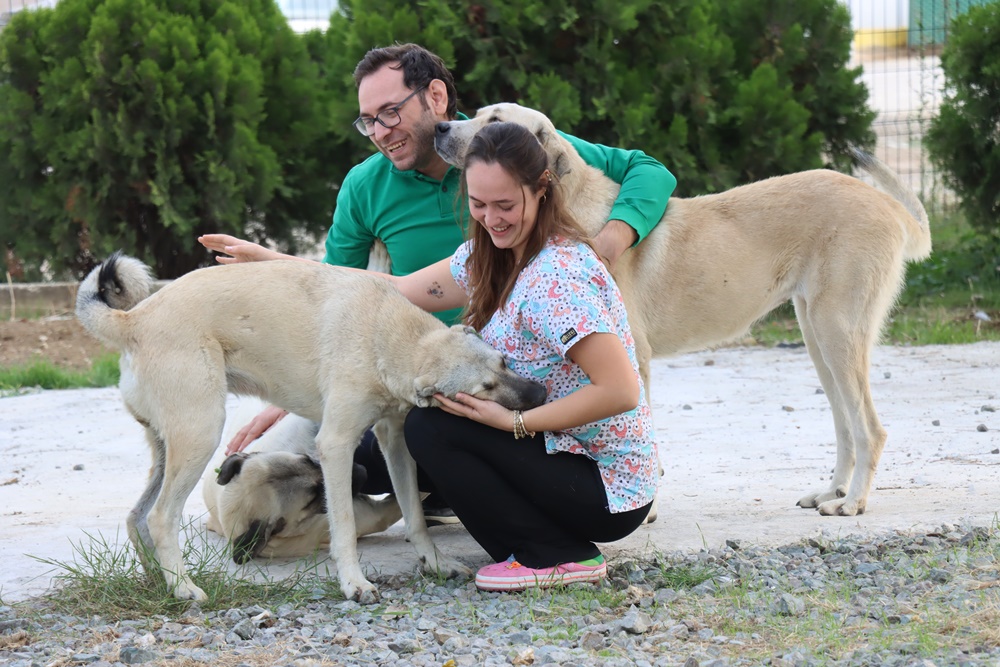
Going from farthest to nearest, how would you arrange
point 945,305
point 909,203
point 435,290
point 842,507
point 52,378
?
point 945,305
point 52,378
point 909,203
point 842,507
point 435,290

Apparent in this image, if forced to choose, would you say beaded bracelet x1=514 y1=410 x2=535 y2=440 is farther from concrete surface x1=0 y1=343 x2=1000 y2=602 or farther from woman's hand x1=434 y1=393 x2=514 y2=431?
concrete surface x1=0 y1=343 x2=1000 y2=602

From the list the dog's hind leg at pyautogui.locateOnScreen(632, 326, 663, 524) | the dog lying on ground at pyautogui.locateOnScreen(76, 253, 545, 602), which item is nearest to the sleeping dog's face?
the dog lying on ground at pyautogui.locateOnScreen(76, 253, 545, 602)

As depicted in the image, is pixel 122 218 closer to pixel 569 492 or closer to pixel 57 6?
pixel 57 6

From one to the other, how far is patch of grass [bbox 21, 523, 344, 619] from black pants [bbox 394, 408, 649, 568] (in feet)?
1.69

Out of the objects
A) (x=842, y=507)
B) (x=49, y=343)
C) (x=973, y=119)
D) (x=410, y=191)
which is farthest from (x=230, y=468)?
(x=973, y=119)

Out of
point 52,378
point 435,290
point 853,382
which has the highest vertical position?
point 435,290

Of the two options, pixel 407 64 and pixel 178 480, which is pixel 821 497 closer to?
pixel 407 64

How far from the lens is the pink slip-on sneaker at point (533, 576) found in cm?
335

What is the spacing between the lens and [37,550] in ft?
12.7

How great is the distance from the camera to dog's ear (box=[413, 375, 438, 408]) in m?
3.35

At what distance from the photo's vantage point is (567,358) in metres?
3.33

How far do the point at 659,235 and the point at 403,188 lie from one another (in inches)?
42.8

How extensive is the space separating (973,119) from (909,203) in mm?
4209

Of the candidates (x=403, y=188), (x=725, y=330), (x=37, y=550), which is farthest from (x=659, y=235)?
(x=37, y=550)
